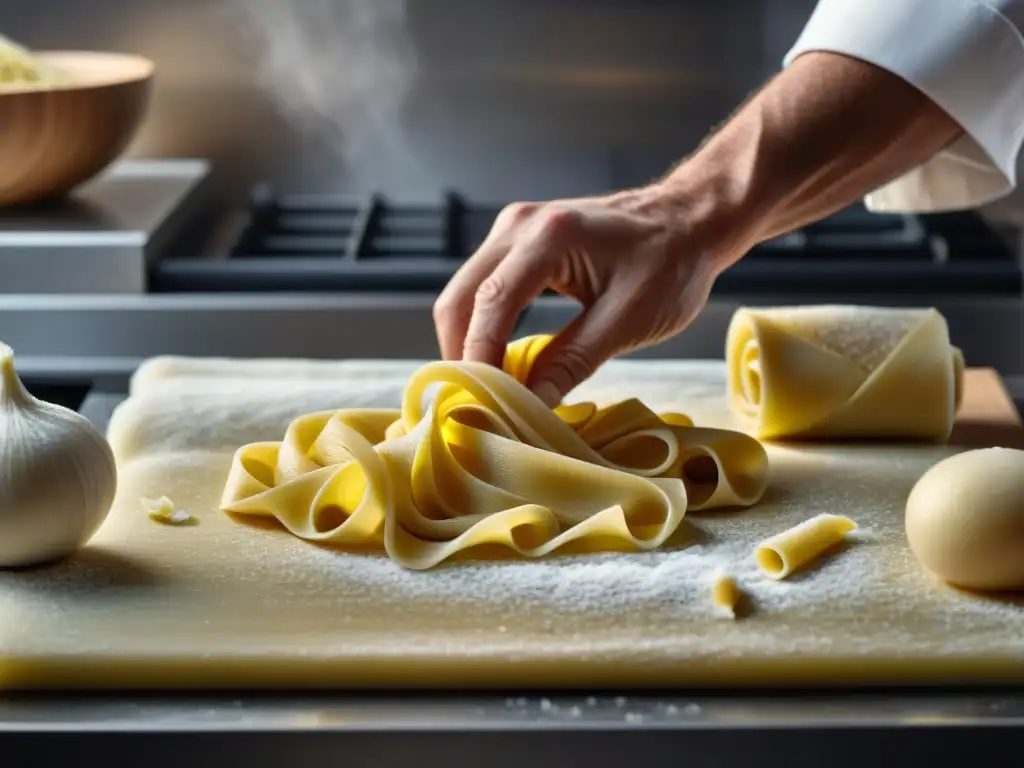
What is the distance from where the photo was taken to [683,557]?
129 cm

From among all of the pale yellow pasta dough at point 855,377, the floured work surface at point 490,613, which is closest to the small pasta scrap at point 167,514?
the floured work surface at point 490,613

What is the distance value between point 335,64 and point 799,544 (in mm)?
1330

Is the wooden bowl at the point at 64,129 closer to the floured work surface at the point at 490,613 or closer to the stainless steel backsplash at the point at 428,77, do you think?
the stainless steel backsplash at the point at 428,77

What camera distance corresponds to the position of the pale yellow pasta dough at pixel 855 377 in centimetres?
156

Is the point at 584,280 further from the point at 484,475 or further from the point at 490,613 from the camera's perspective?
the point at 490,613

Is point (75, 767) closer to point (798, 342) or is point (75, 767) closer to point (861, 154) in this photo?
point (798, 342)

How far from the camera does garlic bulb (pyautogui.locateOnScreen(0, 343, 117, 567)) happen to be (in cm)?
121

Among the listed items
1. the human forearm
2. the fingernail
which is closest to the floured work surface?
the fingernail

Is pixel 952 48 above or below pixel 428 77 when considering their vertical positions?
above

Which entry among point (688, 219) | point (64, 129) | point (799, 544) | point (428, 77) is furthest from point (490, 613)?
point (428, 77)

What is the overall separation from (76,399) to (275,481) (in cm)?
54

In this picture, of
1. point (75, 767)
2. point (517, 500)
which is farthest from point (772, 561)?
point (75, 767)

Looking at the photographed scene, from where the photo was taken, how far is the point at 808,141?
1583mm

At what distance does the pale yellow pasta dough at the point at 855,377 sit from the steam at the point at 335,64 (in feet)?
3.08
